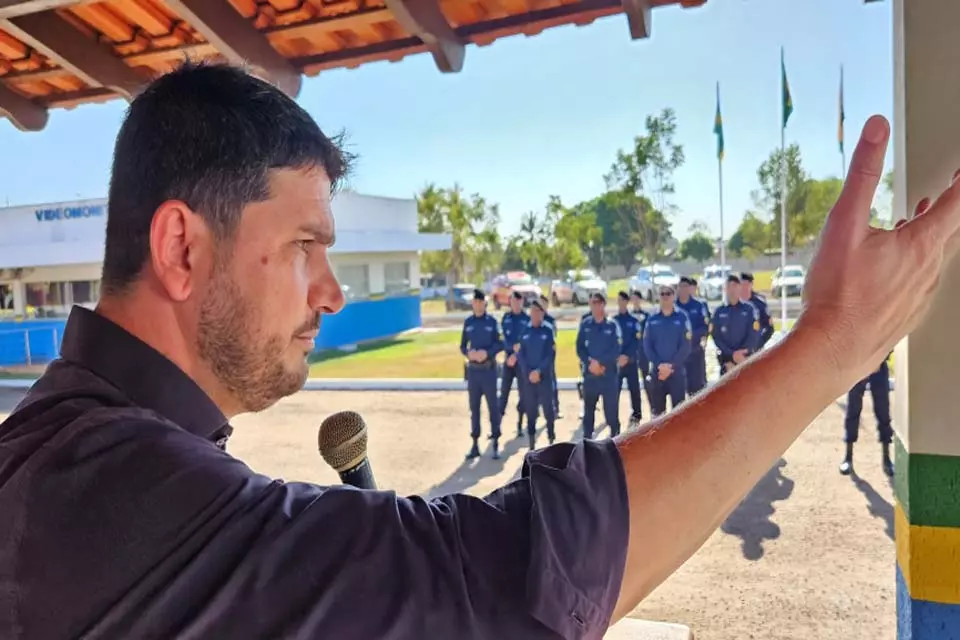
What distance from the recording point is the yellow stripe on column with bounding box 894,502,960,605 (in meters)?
1.54

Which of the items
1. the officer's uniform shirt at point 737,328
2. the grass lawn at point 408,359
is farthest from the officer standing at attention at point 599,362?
the grass lawn at point 408,359

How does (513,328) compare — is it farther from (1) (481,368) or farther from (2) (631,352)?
(2) (631,352)

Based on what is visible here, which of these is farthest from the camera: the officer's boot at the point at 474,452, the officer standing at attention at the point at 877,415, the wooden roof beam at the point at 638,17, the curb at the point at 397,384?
the curb at the point at 397,384

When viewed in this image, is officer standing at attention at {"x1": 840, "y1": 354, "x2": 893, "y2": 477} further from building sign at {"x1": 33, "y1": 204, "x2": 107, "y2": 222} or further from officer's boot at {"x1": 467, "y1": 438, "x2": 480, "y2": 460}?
building sign at {"x1": 33, "y1": 204, "x2": 107, "y2": 222}

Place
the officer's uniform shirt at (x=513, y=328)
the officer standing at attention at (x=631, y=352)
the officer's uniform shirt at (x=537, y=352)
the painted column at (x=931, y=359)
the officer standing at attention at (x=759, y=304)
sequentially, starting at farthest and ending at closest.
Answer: the officer's uniform shirt at (x=513, y=328) → the officer standing at attention at (x=631, y=352) → the officer standing at attention at (x=759, y=304) → the officer's uniform shirt at (x=537, y=352) → the painted column at (x=931, y=359)

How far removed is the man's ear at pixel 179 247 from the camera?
2.55ft

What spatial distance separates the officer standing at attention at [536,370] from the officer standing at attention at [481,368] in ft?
1.22

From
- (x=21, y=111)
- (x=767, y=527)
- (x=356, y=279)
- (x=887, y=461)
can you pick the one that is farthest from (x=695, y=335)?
(x=356, y=279)

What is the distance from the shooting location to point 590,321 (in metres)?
9.06

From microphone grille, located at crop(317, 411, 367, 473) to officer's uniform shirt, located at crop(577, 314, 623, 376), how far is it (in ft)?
24.5

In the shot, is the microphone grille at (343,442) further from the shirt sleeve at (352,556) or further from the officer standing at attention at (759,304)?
the officer standing at attention at (759,304)

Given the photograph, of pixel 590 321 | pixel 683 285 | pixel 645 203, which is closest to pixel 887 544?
pixel 590 321

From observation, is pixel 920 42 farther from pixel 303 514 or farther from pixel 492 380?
pixel 492 380

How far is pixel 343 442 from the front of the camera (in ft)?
4.33
